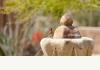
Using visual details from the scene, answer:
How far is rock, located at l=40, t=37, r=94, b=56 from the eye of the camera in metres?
1.56

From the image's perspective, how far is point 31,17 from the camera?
160 cm

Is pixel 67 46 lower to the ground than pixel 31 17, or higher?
lower

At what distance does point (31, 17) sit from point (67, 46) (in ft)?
0.88

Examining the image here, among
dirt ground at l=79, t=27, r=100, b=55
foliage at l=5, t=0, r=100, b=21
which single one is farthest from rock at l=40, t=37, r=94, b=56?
foliage at l=5, t=0, r=100, b=21

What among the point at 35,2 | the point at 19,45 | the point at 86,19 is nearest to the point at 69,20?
the point at 86,19

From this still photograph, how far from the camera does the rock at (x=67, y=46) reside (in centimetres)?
156

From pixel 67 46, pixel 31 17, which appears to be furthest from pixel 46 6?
pixel 67 46

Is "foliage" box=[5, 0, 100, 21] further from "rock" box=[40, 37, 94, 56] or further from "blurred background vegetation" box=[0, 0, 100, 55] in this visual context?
"rock" box=[40, 37, 94, 56]

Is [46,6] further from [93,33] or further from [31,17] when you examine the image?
[93,33]

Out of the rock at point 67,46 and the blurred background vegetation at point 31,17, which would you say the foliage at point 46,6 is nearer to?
the blurred background vegetation at point 31,17
